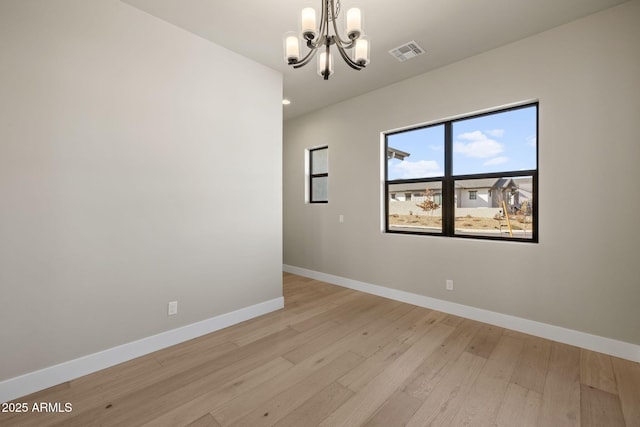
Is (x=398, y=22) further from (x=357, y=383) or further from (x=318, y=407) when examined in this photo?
(x=318, y=407)

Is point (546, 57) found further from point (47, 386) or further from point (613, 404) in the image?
point (47, 386)

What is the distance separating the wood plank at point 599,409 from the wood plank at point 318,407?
1444 mm

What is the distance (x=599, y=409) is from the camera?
174cm

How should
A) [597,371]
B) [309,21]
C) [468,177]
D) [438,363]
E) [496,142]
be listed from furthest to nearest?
[468,177]
[496,142]
[438,363]
[597,371]
[309,21]

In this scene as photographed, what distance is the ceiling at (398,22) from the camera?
2.28 meters

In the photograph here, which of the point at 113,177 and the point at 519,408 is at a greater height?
the point at 113,177

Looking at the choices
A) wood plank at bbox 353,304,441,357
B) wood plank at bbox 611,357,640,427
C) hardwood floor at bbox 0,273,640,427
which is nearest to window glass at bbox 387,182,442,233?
wood plank at bbox 353,304,441,357

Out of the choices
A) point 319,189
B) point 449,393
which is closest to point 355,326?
point 449,393

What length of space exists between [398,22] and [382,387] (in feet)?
10.1

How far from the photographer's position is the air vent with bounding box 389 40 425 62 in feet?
9.41

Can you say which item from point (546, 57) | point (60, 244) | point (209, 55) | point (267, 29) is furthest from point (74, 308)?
point (546, 57)

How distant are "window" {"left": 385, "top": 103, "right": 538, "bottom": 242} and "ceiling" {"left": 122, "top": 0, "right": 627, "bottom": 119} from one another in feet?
2.55

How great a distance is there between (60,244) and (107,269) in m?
0.36

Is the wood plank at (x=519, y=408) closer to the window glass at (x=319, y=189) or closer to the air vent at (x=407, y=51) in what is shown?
the air vent at (x=407, y=51)
